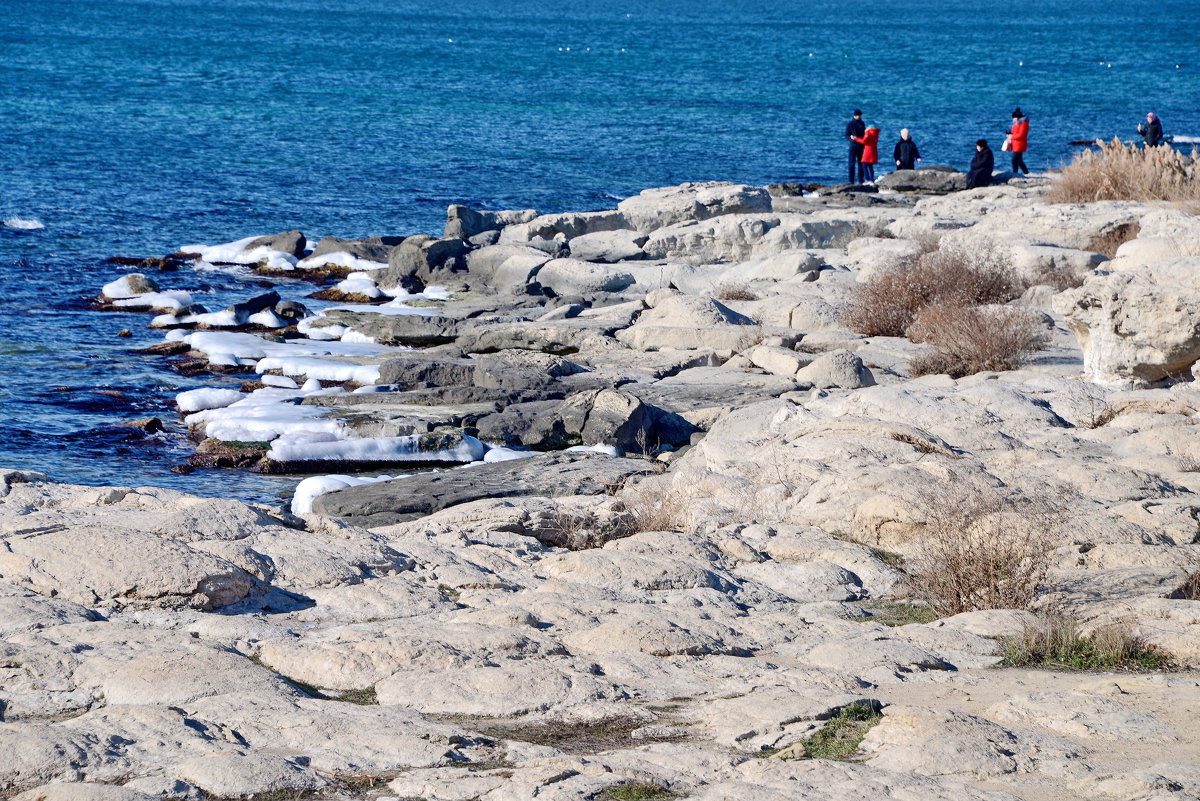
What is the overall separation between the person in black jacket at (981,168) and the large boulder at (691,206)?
5.50 meters

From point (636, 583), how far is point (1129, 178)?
59.1ft

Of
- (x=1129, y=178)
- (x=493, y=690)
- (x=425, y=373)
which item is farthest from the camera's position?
(x=1129, y=178)

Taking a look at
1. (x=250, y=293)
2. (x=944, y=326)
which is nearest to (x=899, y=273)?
(x=944, y=326)

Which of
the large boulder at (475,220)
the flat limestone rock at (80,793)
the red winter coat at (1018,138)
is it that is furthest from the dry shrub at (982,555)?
the red winter coat at (1018,138)

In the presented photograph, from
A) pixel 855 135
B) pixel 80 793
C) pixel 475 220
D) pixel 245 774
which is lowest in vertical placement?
pixel 475 220

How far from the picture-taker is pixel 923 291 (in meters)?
16.9

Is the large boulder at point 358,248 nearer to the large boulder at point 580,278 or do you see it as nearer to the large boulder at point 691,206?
the large boulder at point 580,278

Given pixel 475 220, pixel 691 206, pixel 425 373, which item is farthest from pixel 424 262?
pixel 425 373

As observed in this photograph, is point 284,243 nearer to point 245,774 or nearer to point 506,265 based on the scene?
point 506,265

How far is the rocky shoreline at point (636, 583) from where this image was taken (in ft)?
15.3

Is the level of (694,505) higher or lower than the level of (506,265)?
higher

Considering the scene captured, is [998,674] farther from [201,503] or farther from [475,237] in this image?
[475,237]

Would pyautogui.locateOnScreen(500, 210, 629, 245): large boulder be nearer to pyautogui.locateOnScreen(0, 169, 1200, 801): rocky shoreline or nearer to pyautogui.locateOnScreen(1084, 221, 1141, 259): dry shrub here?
pyautogui.locateOnScreen(0, 169, 1200, 801): rocky shoreline

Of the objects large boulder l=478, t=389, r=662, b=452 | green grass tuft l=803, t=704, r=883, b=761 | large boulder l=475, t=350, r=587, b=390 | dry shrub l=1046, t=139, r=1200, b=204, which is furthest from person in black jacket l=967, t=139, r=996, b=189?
green grass tuft l=803, t=704, r=883, b=761
